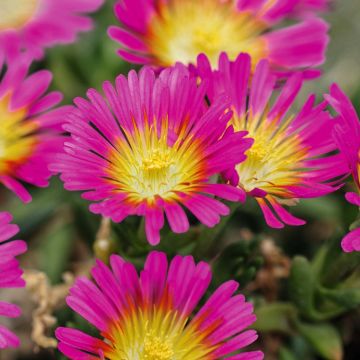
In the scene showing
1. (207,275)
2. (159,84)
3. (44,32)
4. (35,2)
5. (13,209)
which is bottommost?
(207,275)

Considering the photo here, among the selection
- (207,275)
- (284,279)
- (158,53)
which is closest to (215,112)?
(207,275)

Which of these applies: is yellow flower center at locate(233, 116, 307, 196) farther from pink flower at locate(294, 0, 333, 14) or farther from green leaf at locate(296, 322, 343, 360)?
pink flower at locate(294, 0, 333, 14)

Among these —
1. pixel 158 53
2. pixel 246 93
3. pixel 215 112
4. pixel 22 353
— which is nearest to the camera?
pixel 215 112

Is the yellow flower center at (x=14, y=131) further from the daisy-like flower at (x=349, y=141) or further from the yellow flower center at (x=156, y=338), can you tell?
the daisy-like flower at (x=349, y=141)

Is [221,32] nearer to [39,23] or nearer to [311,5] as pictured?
[311,5]

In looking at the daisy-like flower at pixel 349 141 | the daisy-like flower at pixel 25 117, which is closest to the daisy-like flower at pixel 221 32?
the daisy-like flower at pixel 25 117

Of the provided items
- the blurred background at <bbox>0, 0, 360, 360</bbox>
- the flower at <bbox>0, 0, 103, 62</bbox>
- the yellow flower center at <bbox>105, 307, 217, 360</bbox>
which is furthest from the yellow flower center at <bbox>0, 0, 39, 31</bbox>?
Answer: the yellow flower center at <bbox>105, 307, 217, 360</bbox>

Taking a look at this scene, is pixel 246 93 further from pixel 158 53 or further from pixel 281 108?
pixel 158 53
